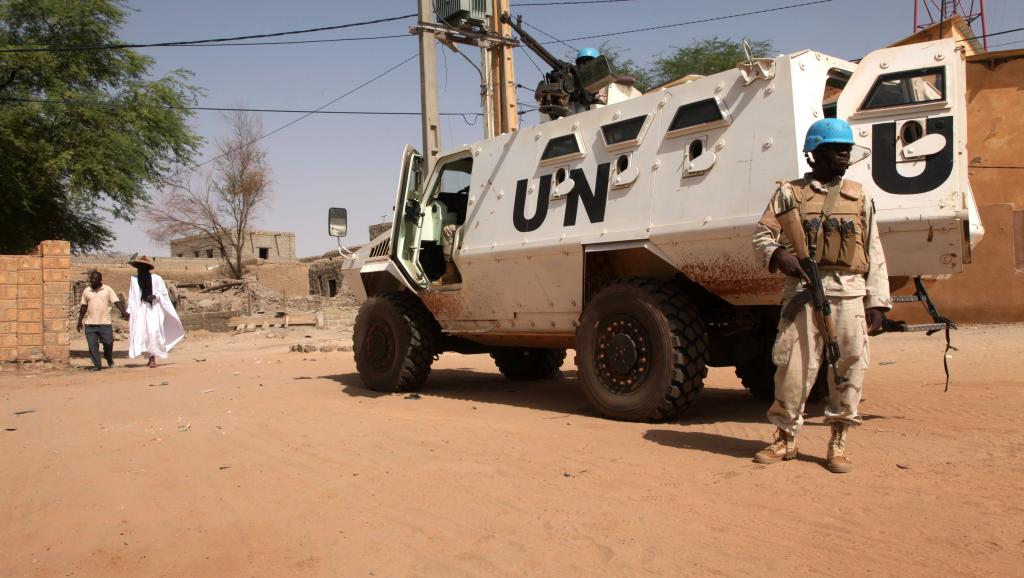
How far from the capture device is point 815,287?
4.10 meters

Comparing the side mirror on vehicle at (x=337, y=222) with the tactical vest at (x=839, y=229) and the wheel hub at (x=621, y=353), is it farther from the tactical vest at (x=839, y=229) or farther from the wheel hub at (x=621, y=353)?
the tactical vest at (x=839, y=229)

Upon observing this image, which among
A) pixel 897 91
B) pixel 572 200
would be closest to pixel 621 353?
pixel 572 200

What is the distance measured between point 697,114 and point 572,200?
1314 millimetres

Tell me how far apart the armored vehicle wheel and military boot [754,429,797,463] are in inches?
174

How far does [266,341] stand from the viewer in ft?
62.0

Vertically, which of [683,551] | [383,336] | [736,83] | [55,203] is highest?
[55,203]

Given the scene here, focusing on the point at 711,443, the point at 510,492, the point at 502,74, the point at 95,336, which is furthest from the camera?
the point at 502,74

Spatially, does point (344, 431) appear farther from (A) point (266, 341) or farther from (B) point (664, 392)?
(A) point (266, 341)

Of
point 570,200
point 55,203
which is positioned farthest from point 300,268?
point 570,200

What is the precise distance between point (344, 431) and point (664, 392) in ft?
7.82

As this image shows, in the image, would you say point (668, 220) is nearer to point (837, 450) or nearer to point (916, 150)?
point (916, 150)

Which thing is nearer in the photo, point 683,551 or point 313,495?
point 683,551

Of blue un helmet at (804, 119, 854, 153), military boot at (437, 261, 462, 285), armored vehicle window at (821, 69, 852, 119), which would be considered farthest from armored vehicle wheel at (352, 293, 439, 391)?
blue un helmet at (804, 119, 854, 153)

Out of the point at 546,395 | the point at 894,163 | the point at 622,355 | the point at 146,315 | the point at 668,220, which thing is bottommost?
the point at 546,395
